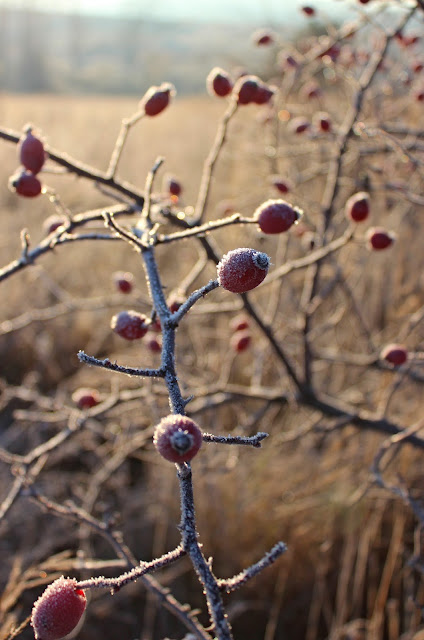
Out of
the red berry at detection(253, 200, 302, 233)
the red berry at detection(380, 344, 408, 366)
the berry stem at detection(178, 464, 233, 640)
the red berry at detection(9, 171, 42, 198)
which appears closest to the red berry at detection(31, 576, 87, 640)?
the berry stem at detection(178, 464, 233, 640)

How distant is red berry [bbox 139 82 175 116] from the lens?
40.9 inches

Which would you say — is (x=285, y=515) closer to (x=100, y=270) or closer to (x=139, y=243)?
(x=139, y=243)

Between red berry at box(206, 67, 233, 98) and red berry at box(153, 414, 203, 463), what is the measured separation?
92 cm

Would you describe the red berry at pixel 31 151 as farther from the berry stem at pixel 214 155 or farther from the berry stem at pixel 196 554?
the berry stem at pixel 196 554

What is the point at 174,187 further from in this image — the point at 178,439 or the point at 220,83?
the point at 178,439

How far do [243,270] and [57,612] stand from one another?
40 centimetres

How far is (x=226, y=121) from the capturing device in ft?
3.34

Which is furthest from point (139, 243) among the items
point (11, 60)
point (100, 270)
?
point (11, 60)

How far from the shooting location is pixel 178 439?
1.49 ft

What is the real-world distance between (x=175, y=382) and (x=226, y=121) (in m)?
0.65

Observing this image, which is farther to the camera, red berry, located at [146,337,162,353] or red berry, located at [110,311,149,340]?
red berry, located at [146,337,162,353]

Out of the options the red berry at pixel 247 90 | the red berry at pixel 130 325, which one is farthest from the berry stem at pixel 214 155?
the red berry at pixel 130 325

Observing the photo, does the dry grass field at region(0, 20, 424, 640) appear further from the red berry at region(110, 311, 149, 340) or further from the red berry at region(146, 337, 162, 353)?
the red berry at region(110, 311, 149, 340)

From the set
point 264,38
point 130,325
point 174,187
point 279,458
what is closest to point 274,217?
point 130,325
